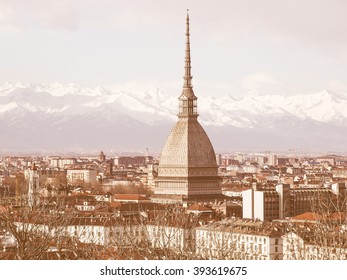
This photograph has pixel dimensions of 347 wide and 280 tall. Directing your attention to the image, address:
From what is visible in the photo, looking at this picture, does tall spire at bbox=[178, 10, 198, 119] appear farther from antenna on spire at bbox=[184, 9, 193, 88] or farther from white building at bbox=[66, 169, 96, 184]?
white building at bbox=[66, 169, 96, 184]

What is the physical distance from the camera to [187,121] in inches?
2037

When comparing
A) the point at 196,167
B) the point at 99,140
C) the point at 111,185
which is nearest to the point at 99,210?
the point at 196,167

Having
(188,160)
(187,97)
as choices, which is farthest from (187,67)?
(188,160)

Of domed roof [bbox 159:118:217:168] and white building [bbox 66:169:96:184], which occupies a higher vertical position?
domed roof [bbox 159:118:217:168]

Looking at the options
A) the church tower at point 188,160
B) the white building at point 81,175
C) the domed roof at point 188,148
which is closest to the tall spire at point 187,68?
the church tower at point 188,160

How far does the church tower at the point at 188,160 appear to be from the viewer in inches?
1944

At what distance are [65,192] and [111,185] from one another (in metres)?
11.0

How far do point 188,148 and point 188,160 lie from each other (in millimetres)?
702

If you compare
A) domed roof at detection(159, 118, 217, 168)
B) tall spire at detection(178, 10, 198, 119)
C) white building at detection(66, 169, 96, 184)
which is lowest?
white building at detection(66, 169, 96, 184)

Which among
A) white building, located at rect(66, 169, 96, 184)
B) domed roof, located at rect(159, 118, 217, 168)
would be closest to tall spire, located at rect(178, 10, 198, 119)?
domed roof, located at rect(159, 118, 217, 168)

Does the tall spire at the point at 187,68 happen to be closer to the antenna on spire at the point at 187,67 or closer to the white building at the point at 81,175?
the antenna on spire at the point at 187,67

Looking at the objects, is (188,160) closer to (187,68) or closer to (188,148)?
(188,148)

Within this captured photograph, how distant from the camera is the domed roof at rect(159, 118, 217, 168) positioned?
167ft

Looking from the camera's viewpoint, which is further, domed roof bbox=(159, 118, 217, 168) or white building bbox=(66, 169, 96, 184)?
white building bbox=(66, 169, 96, 184)
